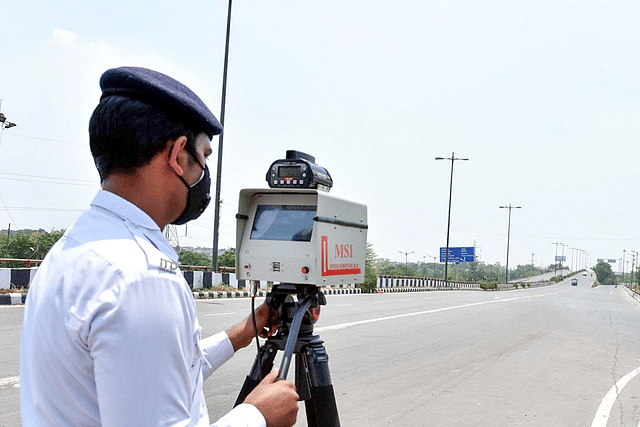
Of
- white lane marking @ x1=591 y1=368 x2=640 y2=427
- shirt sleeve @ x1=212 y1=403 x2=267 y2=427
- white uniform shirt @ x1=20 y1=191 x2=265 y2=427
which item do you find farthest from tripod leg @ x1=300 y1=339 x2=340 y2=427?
white lane marking @ x1=591 y1=368 x2=640 y2=427

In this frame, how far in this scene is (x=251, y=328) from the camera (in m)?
2.25

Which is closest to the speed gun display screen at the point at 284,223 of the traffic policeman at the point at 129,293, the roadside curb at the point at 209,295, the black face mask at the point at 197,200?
the black face mask at the point at 197,200

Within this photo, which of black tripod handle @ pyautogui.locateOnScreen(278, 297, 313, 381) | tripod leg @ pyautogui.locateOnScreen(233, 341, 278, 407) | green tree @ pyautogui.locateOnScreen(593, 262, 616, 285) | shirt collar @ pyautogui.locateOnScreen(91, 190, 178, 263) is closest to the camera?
shirt collar @ pyautogui.locateOnScreen(91, 190, 178, 263)

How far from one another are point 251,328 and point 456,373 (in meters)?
5.61

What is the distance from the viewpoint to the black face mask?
141 cm

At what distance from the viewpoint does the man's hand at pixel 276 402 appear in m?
1.38

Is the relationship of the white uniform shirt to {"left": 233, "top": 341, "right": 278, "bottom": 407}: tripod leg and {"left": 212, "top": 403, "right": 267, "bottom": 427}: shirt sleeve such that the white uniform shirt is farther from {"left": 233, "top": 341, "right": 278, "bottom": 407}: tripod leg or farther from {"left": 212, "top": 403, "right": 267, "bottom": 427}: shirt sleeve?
{"left": 233, "top": 341, "right": 278, "bottom": 407}: tripod leg

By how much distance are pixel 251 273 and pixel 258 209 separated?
0.85 ft

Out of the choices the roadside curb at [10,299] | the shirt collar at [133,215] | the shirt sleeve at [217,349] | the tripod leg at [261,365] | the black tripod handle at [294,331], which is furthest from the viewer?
the roadside curb at [10,299]

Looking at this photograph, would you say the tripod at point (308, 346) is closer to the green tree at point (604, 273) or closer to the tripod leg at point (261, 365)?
the tripod leg at point (261, 365)

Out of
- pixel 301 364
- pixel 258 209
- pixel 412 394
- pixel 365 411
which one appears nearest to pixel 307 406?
pixel 301 364

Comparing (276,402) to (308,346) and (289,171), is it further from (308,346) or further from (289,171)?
(289,171)

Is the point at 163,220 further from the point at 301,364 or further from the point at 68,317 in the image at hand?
the point at 301,364

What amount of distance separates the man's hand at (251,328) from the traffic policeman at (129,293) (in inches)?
31.8
